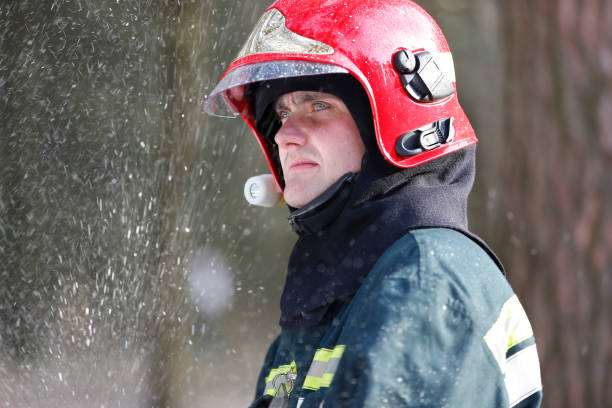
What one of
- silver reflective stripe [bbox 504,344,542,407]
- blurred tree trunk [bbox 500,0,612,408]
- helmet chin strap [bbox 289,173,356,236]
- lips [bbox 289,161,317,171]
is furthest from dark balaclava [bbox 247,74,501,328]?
blurred tree trunk [bbox 500,0,612,408]

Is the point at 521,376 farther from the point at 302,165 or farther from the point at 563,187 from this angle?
the point at 563,187

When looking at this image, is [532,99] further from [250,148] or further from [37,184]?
[37,184]

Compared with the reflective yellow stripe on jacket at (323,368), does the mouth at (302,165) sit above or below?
above

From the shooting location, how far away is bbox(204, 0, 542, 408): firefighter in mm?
1313

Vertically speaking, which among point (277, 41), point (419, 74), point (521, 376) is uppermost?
point (277, 41)

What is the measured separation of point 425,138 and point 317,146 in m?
0.27

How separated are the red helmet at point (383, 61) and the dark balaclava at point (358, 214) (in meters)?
0.04

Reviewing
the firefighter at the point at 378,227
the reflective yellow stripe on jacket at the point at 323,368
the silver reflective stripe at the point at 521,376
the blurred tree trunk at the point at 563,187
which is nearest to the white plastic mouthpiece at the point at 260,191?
the firefighter at the point at 378,227

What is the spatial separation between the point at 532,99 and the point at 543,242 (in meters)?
0.65

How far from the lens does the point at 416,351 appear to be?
130 centimetres

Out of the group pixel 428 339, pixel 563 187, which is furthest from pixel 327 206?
pixel 563 187

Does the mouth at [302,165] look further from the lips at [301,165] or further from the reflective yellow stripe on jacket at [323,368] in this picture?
the reflective yellow stripe on jacket at [323,368]

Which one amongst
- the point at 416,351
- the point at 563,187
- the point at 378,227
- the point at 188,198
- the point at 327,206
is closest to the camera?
the point at 416,351

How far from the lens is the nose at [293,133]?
1.78 m
